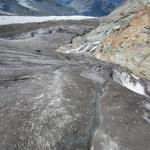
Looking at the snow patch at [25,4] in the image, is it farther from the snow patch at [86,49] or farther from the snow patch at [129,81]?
the snow patch at [129,81]

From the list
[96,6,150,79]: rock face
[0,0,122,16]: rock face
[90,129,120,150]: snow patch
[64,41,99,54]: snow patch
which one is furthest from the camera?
[0,0,122,16]: rock face

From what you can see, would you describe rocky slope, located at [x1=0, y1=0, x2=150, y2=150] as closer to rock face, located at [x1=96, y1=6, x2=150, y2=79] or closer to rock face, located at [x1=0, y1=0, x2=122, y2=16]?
rock face, located at [x1=96, y1=6, x2=150, y2=79]

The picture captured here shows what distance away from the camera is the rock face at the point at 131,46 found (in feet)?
35.0

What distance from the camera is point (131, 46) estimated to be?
1138 cm

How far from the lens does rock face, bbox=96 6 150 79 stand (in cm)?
1068

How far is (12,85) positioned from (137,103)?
2.52m

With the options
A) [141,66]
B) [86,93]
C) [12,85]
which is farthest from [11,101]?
[141,66]

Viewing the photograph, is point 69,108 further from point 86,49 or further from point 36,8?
point 36,8

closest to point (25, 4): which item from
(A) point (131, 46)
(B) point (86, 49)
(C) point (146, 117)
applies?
(B) point (86, 49)

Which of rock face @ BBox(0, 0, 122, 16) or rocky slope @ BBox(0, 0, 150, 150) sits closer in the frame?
rocky slope @ BBox(0, 0, 150, 150)

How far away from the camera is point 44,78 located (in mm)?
7375

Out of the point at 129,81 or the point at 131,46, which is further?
the point at 131,46

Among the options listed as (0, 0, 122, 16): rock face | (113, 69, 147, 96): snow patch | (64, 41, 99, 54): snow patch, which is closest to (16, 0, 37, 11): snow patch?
(0, 0, 122, 16): rock face

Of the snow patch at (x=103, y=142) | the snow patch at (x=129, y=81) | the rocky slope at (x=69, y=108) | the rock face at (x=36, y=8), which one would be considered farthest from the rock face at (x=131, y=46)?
the rock face at (x=36, y=8)
